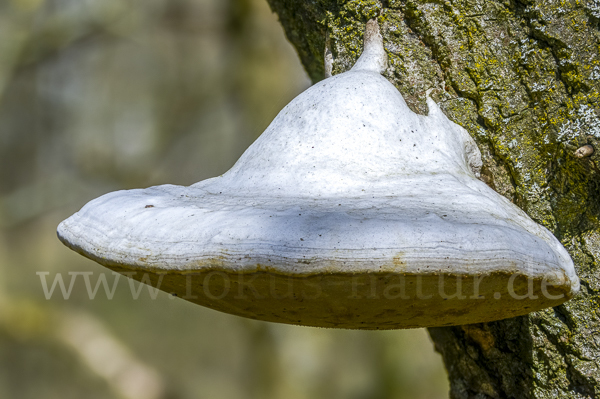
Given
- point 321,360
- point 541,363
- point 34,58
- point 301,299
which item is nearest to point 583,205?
point 541,363

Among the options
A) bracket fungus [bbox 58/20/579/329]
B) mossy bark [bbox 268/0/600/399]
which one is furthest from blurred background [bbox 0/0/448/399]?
bracket fungus [bbox 58/20/579/329]

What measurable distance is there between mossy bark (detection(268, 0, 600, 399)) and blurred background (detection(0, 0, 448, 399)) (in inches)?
139

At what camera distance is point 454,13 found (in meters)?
0.90

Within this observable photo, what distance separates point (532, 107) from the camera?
2.91 ft

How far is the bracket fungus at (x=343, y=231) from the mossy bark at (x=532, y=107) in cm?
13

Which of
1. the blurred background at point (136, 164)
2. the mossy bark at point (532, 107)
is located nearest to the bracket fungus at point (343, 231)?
the mossy bark at point (532, 107)

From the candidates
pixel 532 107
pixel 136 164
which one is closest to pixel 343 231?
pixel 532 107

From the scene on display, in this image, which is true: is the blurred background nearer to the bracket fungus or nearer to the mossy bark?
the mossy bark

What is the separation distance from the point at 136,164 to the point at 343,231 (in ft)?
15.0

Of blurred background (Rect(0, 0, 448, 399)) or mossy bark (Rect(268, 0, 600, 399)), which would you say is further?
blurred background (Rect(0, 0, 448, 399))

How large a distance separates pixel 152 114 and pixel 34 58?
1254 mm

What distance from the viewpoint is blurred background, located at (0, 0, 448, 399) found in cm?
451

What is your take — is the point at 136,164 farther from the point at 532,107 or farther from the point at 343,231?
the point at 343,231

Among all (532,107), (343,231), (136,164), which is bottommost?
(136,164)
